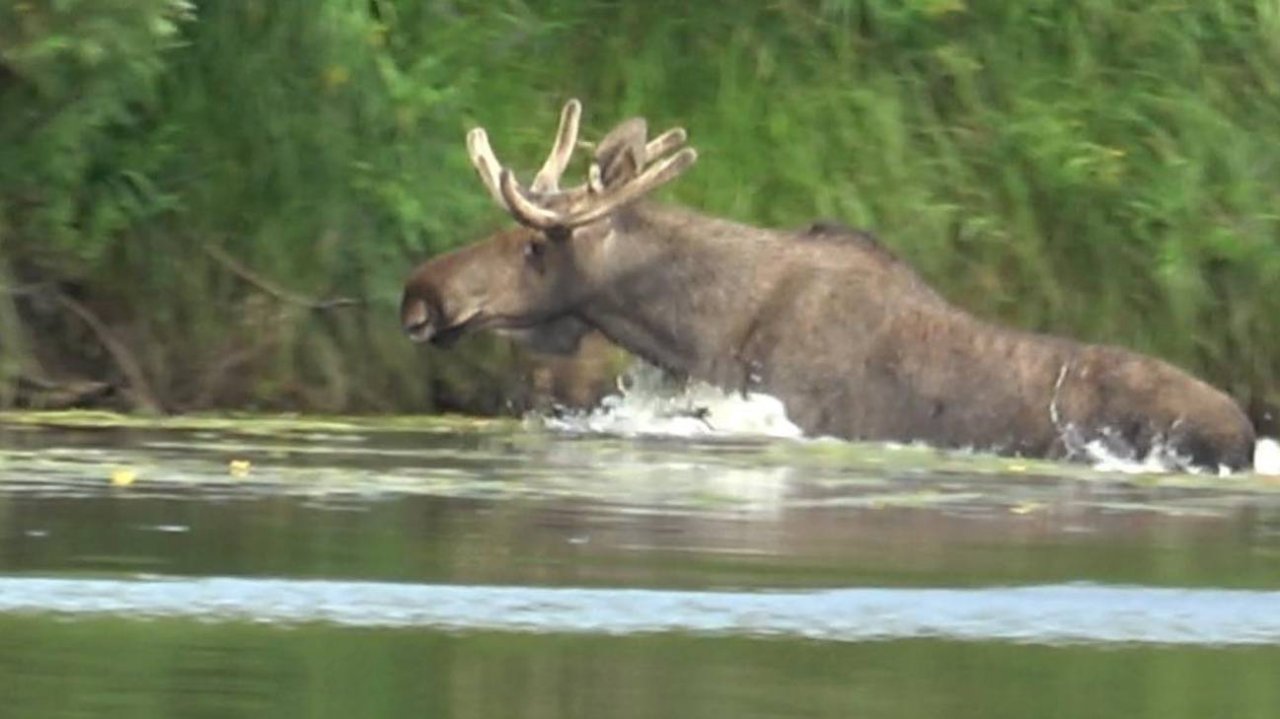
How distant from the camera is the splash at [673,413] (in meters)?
19.1

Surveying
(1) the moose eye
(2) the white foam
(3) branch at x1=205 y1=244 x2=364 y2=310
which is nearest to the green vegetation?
(3) branch at x1=205 y1=244 x2=364 y2=310

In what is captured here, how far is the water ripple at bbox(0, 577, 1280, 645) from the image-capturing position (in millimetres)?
11617

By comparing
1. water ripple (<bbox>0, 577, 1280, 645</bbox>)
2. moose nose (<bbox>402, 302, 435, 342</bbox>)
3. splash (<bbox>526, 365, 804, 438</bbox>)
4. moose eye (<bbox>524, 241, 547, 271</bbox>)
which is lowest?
water ripple (<bbox>0, 577, 1280, 645</bbox>)

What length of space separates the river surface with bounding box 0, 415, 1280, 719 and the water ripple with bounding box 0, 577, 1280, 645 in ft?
0.06

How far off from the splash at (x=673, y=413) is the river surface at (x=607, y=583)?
113cm

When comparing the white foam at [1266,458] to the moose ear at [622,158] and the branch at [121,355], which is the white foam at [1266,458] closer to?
the moose ear at [622,158]

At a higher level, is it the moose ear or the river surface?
the moose ear

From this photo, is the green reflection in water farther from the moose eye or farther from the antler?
the moose eye

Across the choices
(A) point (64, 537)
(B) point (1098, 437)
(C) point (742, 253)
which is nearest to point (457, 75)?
(C) point (742, 253)

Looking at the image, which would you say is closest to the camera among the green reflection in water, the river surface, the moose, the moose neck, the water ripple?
the green reflection in water

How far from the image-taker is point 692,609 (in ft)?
39.3

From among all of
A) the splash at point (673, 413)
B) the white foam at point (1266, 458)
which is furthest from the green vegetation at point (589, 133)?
the white foam at point (1266, 458)

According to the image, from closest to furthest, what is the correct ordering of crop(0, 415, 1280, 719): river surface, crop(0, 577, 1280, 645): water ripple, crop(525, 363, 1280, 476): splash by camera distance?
crop(0, 415, 1280, 719): river surface, crop(0, 577, 1280, 645): water ripple, crop(525, 363, 1280, 476): splash

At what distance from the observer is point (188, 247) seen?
1973 centimetres
